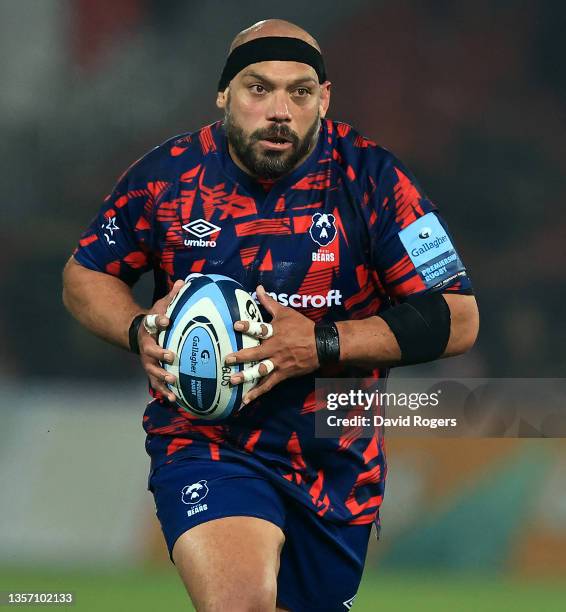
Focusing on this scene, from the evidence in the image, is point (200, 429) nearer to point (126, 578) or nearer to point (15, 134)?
point (126, 578)

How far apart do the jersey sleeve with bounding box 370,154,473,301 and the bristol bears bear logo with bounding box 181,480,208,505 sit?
3.11 ft

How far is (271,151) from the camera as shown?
168 inches

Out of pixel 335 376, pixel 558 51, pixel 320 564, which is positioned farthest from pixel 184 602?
pixel 558 51

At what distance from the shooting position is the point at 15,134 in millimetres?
8391

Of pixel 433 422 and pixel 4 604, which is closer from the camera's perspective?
pixel 4 604

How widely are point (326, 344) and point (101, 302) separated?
90 centimetres

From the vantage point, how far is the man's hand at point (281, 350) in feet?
12.9

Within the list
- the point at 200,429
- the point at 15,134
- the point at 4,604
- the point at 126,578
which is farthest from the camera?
the point at 15,134

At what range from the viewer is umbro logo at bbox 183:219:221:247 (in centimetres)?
432

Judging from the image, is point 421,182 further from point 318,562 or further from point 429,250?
point 318,562

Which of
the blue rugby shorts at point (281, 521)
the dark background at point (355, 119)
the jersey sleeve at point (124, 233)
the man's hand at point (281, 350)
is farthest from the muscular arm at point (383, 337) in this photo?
the dark background at point (355, 119)

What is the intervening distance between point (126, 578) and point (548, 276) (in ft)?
11.2

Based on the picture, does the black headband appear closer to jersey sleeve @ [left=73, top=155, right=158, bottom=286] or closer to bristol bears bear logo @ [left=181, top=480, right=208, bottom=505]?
jersey sleeve @ [left=73, top=155, right=158, bottom=286]
